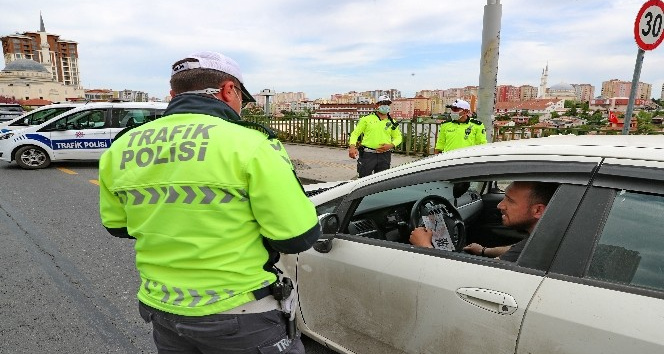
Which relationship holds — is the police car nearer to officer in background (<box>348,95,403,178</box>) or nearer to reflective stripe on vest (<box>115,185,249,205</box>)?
officer in background (<box>348,95,403,178</box>)

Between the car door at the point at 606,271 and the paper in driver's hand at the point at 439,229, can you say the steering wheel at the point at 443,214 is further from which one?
the car door at the point at 606,271

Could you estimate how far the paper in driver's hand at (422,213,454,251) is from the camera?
2.38 metres

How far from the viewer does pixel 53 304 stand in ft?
11.0

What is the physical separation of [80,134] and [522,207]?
425 inches

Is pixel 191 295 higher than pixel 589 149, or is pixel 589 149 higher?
pixel 589 149

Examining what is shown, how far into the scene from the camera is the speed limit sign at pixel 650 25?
4.61 meters

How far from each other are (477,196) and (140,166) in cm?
268

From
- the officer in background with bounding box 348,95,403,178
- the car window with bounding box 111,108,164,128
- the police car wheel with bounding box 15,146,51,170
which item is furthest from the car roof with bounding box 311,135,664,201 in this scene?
the police car wheel with bounding box 15,146,51,170

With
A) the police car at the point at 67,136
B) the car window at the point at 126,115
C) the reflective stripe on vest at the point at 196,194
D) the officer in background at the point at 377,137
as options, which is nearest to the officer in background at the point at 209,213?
the reflective stripe on vest at the point at 196,194

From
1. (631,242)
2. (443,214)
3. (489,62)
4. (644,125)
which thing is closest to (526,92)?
(644,125)

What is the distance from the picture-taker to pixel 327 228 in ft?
6.84

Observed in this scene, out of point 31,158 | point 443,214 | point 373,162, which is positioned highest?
point 443,214

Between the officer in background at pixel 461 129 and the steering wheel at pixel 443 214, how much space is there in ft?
11.6

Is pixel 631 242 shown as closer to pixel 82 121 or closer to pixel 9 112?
pixel 82 121
